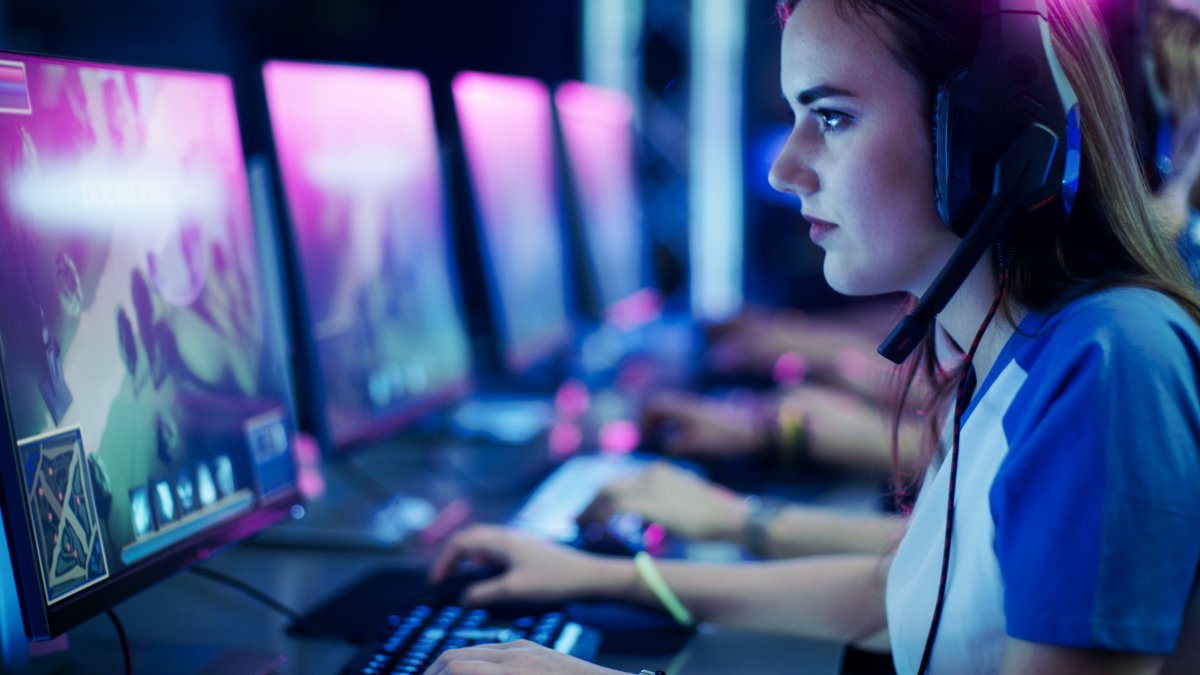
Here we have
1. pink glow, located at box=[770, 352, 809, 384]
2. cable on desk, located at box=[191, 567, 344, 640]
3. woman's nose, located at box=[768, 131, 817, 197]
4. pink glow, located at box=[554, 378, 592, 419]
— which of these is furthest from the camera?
pink glow, located at box=[770, 352, 809, 384]

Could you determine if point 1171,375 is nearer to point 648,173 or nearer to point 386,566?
point 386,566

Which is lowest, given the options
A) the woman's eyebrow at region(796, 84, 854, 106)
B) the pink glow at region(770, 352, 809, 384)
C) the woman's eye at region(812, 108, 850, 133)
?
the pink glow at region(770, 352, 809, 384)

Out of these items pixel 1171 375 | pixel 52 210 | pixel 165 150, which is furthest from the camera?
pixel 165 150

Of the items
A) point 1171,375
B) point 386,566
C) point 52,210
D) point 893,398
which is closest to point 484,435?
point 386,566

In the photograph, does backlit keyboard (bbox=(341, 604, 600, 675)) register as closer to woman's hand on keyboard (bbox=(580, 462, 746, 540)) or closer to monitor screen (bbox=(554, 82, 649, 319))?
woman's hand on keyboard (bbox=(580, 462, 746, 540))

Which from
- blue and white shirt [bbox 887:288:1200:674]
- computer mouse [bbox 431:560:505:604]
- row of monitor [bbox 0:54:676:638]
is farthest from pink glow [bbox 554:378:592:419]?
blue and white shirt [bbox 887:288:1200:674]

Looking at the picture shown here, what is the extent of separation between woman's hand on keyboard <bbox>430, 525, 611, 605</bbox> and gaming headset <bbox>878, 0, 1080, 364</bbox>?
18.5 inches

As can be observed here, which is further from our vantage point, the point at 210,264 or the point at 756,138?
the point at 756,138

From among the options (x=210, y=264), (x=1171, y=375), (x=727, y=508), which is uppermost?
(x=210, y=264)

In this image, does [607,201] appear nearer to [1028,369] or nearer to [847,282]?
[847,282]

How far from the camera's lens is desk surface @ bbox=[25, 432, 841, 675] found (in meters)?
0.85

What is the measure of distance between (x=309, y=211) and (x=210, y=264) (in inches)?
9.4

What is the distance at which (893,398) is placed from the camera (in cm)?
105

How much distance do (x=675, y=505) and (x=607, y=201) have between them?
1205mm
